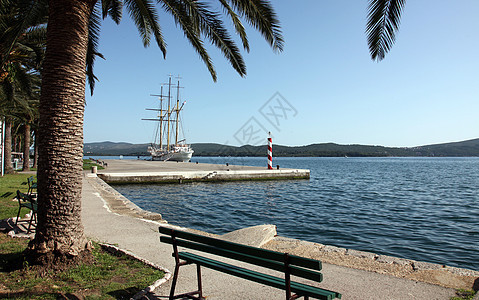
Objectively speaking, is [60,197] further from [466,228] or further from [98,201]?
[466,228]

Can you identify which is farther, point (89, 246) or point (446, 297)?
point (89, 246)

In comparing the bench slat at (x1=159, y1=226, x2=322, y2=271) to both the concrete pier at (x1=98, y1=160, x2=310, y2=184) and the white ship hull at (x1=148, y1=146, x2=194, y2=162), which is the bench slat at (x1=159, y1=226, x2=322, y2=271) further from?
the white ship hull at (x1=148, y1=146, x2=194, y2=162)

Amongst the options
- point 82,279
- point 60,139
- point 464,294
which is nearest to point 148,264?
point 82,279

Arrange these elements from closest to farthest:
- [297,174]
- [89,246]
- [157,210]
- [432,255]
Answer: [89,246] < [432,255] < [157,210] < [297,174]

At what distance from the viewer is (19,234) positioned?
6449mm

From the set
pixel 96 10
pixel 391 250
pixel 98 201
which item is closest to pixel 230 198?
pixel 98 201

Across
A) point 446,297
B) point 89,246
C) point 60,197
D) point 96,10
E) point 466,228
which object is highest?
point 96,10

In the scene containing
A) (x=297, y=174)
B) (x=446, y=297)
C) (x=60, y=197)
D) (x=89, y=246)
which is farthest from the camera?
(x=297, y=174)

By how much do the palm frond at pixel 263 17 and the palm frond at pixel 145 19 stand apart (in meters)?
1.98

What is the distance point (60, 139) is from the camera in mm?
4375

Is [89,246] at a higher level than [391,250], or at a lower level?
higher

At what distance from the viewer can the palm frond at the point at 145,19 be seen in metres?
6.67

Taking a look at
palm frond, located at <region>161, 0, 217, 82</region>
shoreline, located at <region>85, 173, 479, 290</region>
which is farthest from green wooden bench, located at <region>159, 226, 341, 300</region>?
palm frond, located at <region>161, 0, 217, 82</region>

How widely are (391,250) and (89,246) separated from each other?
762 centimetres
